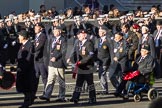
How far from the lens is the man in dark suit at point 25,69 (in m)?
11.3

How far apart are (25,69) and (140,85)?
2.85 m

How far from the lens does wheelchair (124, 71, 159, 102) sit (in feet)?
41.2

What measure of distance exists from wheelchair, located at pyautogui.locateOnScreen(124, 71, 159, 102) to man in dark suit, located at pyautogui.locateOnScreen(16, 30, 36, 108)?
2.41m

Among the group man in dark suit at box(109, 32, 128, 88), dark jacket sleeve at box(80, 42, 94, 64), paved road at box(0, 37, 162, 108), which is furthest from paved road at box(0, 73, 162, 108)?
dark jacket sleeve at box(80, 42, 94, 64)

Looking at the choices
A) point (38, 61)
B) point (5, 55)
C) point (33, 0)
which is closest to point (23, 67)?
point (38, 61)

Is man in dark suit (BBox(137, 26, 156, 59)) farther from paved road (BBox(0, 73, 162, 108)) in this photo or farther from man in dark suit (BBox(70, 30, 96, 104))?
man in dark suit (BBox(70, 30, 96, 104))

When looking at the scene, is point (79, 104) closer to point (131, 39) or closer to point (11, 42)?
point (131, 39)

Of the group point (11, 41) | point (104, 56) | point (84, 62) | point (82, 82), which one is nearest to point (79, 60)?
point (84, 62)

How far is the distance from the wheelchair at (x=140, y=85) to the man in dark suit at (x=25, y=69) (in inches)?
94.8

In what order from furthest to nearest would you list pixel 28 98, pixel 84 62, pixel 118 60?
pixel 118 60
pixel 84 62
pixel 28 98

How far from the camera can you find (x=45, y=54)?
13.1 metres

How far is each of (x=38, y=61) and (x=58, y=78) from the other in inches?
24.0

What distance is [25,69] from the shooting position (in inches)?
447

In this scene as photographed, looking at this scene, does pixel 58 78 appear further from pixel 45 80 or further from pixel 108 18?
pixel 108 18
